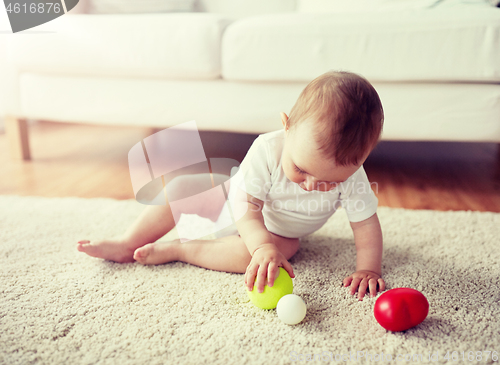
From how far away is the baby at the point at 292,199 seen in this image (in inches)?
22.3

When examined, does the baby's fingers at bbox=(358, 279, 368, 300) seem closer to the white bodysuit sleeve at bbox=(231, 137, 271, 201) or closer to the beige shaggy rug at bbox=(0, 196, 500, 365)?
the beige shaggy rug at bbox=(0, 196, 500, 365)

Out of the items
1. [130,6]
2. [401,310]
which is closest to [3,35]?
[130,6]

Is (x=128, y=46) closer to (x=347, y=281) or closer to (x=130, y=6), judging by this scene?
(x=130, y=6)

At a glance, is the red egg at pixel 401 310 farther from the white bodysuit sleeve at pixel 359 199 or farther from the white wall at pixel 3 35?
the white wall at pixel 3 35

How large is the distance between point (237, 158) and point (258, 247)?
94 cm

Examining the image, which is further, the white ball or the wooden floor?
the wooden floor

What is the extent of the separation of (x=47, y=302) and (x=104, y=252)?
149 mm

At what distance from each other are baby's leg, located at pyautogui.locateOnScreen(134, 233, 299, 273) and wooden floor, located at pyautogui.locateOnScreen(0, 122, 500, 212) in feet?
1.57

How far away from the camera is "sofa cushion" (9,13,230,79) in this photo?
124cm

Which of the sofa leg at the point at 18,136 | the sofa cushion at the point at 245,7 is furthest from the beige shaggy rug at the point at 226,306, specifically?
the sofa cushion at the point at 245,7

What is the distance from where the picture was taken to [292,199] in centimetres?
76

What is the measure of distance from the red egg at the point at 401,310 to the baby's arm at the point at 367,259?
0.08 m

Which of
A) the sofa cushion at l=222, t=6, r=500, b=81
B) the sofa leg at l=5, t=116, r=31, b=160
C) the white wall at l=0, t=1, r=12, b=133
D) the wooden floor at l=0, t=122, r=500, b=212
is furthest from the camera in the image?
the sofa leg at l=5, t=116, r=31, b=160

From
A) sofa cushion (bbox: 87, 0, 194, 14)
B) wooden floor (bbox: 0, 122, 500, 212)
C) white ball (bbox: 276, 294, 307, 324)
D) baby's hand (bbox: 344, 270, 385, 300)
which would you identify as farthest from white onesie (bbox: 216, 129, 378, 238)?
sofa cushion (bbox: 87, 0, 194, 14)
